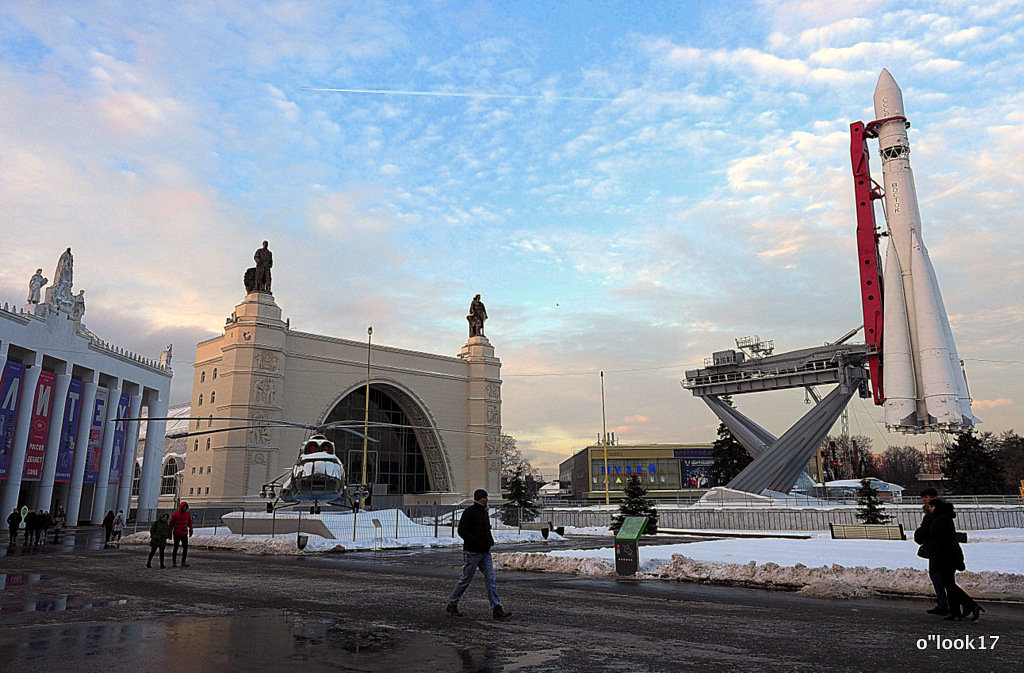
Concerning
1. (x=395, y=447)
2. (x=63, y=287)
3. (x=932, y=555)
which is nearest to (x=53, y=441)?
(x=63, y=287)

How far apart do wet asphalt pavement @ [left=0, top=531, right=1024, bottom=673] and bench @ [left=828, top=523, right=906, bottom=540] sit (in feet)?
39.5

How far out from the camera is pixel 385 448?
6681 cm

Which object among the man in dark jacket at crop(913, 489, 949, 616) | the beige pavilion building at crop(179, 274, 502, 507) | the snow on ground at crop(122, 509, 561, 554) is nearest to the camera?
the man in dark jacket at crop(913, 489, 949, 616)

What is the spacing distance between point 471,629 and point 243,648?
2.50 metres

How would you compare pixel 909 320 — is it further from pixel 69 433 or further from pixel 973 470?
pixel 69 433

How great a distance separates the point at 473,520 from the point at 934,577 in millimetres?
6087

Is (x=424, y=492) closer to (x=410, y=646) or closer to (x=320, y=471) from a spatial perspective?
(x=320, y=471)

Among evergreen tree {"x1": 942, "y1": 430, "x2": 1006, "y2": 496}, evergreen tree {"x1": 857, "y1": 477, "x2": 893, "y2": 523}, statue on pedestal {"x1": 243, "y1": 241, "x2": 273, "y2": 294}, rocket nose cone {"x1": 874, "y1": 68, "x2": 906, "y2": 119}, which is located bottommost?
evergreen tree {"x1": 857, "y1": 477, "x2": 893, "y2": 523}

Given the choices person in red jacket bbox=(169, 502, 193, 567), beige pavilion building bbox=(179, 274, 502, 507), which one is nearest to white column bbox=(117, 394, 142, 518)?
beige pavilion building bbox=(179, 274, 502, 507)

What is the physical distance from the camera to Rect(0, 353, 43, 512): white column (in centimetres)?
3666

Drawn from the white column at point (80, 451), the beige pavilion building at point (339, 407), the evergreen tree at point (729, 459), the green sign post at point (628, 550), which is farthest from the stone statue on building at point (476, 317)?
the green sign post at point (628, 550)

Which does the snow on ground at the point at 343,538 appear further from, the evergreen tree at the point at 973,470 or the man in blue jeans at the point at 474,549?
the evergreen tree at the point at 973,470

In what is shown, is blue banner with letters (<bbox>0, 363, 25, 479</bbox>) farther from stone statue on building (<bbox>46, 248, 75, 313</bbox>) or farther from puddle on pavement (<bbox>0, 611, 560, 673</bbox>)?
puddle on pavement (<bbox>0, 611, 560, 673</bbox>)

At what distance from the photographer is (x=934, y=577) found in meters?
8.92
